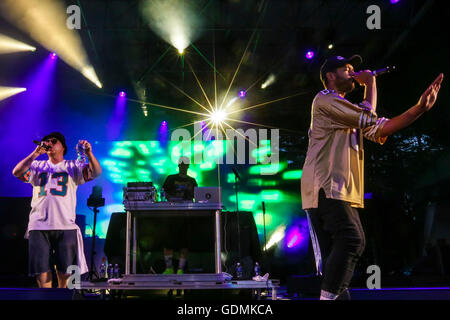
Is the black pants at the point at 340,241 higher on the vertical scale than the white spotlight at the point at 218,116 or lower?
lower

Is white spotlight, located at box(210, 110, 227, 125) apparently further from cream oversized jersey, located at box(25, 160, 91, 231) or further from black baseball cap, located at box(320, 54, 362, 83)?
black baseball cap, located at box(320, 54, 362, 83)

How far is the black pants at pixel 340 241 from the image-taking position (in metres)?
2.02

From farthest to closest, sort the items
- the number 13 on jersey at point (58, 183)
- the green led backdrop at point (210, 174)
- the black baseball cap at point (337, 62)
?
the green led backdrop at point (210, 174) < the number 13 on jersey at point (58, 183) < the black baseball cap at point (337, 62)

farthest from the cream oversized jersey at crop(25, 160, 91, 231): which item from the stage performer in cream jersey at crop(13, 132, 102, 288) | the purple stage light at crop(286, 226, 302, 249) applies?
the purple stage light at crop(286, 226, 302, 249)

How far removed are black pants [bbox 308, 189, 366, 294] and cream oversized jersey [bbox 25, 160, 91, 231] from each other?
8.96ft

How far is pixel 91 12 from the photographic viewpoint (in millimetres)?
8281

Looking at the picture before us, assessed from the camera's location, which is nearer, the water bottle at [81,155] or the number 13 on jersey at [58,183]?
the number 13 on jersey at [58,183]

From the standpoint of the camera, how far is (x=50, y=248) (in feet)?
12.6

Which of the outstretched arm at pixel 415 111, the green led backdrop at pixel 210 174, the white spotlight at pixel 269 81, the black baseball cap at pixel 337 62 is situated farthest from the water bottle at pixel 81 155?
the white spotlight at pixel 269 81

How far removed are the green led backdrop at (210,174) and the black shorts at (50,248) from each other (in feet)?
19.7

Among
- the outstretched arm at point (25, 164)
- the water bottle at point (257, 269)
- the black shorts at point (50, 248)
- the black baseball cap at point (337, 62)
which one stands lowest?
the water bottle at point (257, 269)

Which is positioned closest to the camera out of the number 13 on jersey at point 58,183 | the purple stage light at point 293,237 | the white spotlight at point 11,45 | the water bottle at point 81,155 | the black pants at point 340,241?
the black pants at point 340,241

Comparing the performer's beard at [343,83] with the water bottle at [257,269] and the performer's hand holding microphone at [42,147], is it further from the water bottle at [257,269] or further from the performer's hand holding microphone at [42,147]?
the water bottle at [257,269]

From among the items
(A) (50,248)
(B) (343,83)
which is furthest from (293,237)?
(B) (343,83)
